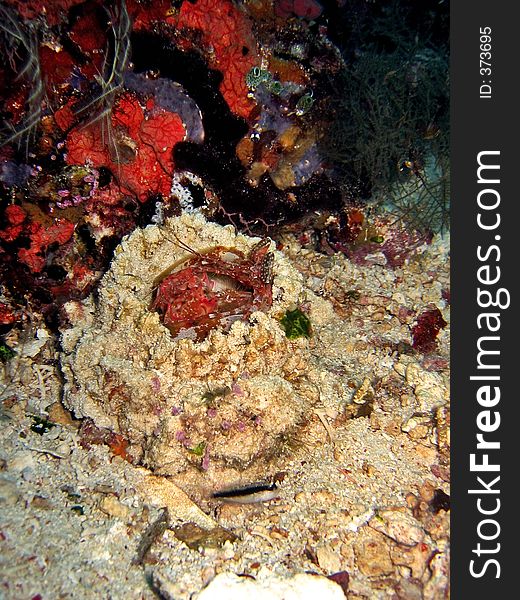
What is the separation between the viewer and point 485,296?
10.0 ft

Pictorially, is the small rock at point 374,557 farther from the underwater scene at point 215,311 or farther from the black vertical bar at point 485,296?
the black vertical bar at point 485,296

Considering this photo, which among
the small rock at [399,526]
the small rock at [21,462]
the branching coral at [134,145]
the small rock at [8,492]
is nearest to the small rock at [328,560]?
the small rock at [399,526]

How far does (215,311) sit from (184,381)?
0.59 metres

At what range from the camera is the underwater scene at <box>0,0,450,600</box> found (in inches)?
107

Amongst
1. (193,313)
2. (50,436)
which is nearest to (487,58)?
(193,313)

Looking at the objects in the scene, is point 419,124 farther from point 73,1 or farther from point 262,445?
point 262,445

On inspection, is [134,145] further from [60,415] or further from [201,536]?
[201,536]

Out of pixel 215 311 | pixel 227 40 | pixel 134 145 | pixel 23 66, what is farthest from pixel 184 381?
pixel 227 40

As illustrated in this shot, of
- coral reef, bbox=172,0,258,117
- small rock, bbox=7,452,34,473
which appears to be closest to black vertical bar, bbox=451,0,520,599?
coral reef, bbox=172,0,258,117

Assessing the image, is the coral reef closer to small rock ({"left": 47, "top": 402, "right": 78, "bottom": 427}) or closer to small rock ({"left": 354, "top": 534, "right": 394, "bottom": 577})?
small rock ({"left": 47, "top": 402, "right": 78, "bottom": 427})

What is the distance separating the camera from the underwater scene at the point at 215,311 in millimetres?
2729

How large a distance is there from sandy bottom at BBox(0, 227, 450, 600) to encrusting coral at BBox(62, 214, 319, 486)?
264 millimetres

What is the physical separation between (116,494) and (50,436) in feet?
2.80

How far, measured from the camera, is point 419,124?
4746 mm
